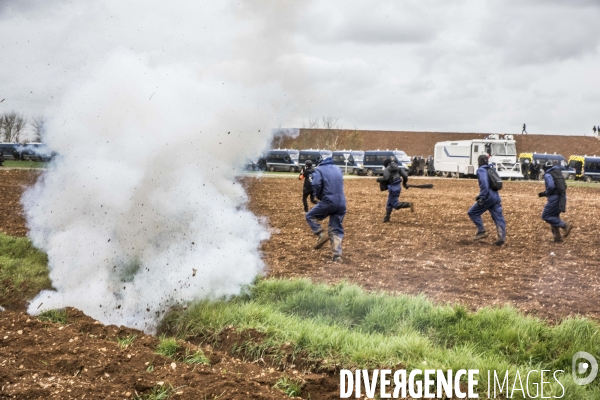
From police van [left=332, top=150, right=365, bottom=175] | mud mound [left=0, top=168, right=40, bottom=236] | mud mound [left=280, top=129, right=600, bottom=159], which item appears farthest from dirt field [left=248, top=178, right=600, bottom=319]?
mud mound [left=280, top=129, right=600, bottom=159]

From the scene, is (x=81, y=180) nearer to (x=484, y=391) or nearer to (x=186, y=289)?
(x=186, y=289)

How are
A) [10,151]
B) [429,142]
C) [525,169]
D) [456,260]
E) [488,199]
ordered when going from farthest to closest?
[429,142]
[10,151]
[525,169]
[488,199]
[456,260]

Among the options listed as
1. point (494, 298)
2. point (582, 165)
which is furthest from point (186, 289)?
point (582, 165)

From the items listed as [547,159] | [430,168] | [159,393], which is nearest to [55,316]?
[159,393]

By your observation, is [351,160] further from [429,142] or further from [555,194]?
[555,194]

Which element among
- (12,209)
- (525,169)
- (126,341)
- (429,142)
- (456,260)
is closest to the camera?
(126,341)

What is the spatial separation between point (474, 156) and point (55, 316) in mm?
40044

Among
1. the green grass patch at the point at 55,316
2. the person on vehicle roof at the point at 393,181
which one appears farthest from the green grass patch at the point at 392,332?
the person on vehicle roof at the point at 393,181

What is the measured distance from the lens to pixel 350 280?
9453mm

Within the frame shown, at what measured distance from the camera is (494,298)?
830 centimetres

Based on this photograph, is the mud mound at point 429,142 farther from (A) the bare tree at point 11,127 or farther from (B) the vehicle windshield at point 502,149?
(A) the bare tree at point 11,127

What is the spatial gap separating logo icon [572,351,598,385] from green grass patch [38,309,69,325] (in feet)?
18.1

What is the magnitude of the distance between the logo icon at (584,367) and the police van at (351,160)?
1924 inches

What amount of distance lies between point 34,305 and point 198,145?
3051 mm
